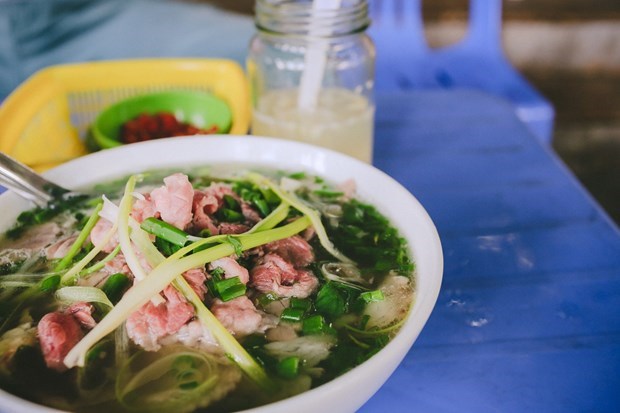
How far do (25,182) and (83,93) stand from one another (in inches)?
33.9

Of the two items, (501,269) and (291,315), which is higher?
(291,315)

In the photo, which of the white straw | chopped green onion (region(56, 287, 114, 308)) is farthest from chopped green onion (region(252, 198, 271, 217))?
the white straw

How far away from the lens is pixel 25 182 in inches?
43.6

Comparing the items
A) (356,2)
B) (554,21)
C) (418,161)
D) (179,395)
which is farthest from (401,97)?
(554,21)

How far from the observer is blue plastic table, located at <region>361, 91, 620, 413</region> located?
0.97 meters

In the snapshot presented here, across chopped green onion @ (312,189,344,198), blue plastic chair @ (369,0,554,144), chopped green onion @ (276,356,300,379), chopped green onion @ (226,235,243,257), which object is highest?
chopped green onion @ (226,235,243,257)

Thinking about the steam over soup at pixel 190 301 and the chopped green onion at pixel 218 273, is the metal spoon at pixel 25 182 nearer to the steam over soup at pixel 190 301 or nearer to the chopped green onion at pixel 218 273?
the steam over soup at pixel 190 301

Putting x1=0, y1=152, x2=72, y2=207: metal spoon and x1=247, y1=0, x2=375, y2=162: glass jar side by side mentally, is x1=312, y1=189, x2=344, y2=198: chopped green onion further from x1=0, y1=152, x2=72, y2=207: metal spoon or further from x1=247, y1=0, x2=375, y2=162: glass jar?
x1=0, y1=152, x2=72, y2=207: metal spoon

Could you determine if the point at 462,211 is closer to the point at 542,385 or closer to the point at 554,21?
the point at 542,385

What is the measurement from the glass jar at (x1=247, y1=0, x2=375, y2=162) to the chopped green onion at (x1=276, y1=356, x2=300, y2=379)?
31.7 inches

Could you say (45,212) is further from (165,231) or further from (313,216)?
(313,216)

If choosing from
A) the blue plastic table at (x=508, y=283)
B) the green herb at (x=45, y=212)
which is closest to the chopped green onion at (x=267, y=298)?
the blue plastic table at (x=508, y=283)

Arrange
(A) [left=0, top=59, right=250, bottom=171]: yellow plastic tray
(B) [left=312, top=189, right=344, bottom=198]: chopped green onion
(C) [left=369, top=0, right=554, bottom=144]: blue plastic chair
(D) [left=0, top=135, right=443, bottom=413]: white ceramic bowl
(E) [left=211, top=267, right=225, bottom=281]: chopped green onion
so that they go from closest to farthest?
(D) [left=0, top=135, right=443, bottom=413]: white ceramic bowl, (E) [left=211, top=267, right=225, bottom=281]: chopped green onion, (B) [left=312, top=189, right=344, bottom=198]: chopped green onion, (A) [left=0, top=59, right=250, bottom=171]: yellow plastic tray, (C) [left=369, top=0, right=554, bottom=144]: blue plastic chair

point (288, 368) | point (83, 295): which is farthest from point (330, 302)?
point (83, 295)
